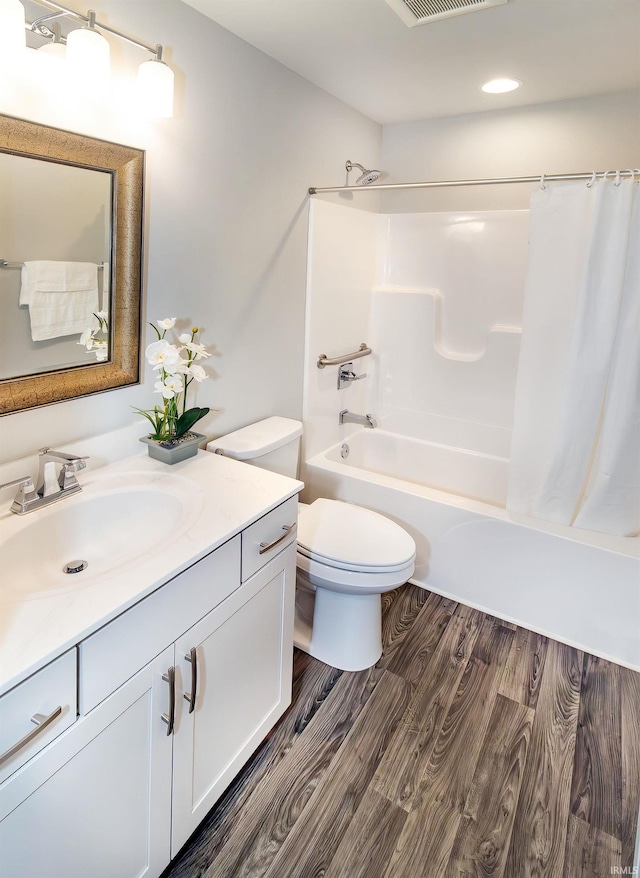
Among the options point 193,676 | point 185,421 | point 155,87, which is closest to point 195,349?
point 185,421

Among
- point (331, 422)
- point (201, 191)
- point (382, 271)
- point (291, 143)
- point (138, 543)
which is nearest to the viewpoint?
point (138, 543)

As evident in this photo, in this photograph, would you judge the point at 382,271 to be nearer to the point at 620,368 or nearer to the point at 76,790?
the point at 620,368

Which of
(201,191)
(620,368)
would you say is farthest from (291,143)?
(620,368)

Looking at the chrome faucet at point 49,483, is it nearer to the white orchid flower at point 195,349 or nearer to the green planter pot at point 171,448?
the green planter pot at point 171,448

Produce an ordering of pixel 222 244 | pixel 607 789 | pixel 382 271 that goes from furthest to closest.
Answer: pixel 382 271 < pixel 222 244 < pixel 607 789

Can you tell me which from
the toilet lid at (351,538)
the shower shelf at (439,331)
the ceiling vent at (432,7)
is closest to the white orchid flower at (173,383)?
the toilet lid at (351,538)

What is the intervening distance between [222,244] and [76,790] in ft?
5.33

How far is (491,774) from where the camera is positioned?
1601 mm

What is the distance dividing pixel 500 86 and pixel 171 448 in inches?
79.3

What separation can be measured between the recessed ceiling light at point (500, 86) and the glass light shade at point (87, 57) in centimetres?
158

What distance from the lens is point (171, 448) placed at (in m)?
1.59

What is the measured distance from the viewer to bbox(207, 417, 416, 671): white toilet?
6.04ft

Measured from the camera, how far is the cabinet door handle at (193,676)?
46.8 inches

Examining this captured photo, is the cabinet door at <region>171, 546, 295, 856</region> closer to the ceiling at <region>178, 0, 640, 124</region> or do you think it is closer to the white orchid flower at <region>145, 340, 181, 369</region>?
the white orchid flower at <region>145, 340, 181, 369</region>
